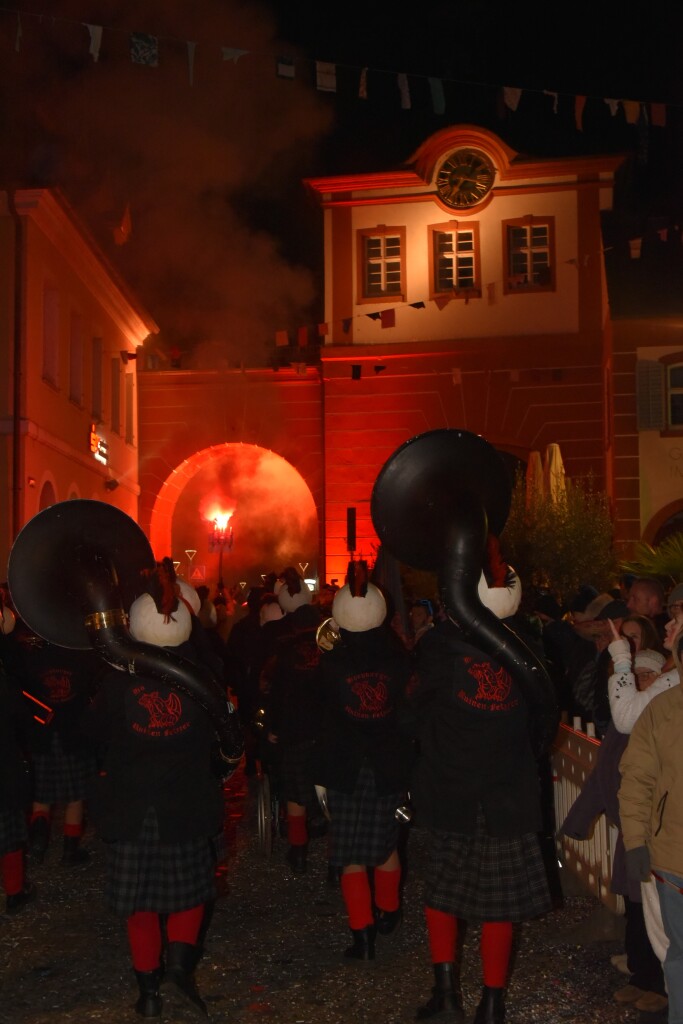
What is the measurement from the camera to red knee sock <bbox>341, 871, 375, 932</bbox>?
5.77 meters

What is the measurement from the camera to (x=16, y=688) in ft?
21.2

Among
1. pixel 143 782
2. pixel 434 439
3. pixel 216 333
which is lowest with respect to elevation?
pixel 143 782

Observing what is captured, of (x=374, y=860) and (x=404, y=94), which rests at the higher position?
(x=404, y=94)

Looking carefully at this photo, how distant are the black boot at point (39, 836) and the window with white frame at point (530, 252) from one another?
1849cm

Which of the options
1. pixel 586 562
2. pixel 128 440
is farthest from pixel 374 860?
pixel 128 440

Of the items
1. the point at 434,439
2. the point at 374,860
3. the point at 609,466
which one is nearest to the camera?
the point at 434,439

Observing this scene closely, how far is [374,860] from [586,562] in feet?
42.5

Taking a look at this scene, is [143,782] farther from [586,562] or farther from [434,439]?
[586,562]

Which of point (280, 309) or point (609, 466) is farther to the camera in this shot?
point (280, 309)

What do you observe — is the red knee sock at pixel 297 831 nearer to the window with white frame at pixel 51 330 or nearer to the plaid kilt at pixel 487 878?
the plaid kilt at pixel 487 878

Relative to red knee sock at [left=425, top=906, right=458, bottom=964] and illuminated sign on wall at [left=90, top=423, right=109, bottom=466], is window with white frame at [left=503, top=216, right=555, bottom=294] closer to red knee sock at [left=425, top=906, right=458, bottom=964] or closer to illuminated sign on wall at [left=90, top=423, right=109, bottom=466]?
illuminated sign on wall at [left=90, top=423, right=109, bottom=466]

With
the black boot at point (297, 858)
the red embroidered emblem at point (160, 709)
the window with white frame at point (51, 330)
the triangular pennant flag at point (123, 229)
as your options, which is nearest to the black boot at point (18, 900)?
the black boot at point (297, 858)

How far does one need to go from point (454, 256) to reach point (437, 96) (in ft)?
42.1

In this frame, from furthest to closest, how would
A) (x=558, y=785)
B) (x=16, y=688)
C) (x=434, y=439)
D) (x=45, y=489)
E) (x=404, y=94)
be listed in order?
(x=45, y=489) → (x=404, y=94) → (x=558, y=785) → (x=16, y=688) → (x=434, y=439)
